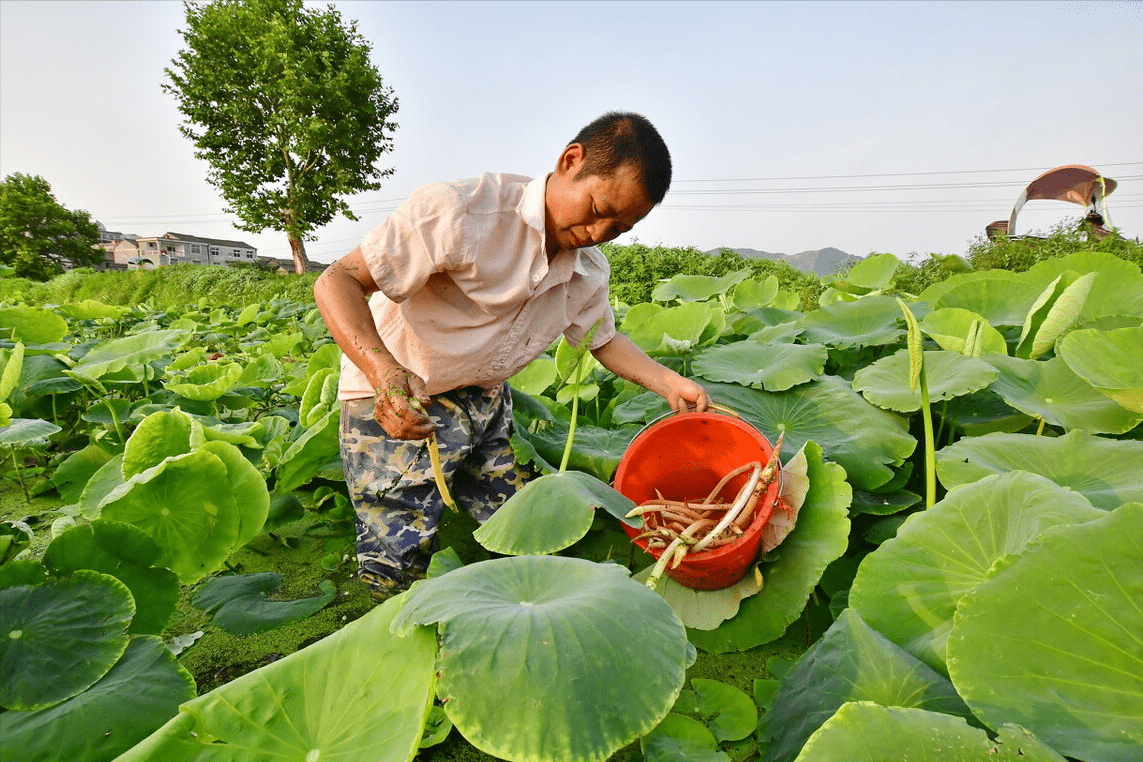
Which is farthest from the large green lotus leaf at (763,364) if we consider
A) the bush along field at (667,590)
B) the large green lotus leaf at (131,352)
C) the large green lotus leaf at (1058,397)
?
the large green lotus leaf at (131,352)

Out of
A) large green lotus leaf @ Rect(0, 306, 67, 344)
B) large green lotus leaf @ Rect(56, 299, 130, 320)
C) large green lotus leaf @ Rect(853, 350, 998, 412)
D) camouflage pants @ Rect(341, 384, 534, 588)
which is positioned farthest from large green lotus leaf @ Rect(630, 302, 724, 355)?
large green lotus leaf @ Rect(56, 299, 130, 320)

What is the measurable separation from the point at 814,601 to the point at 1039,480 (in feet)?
1.73

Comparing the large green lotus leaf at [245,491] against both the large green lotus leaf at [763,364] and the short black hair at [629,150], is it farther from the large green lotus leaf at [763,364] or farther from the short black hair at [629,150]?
the large green lotus leaf at [763,364]

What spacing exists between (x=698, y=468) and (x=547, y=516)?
21.3 inches

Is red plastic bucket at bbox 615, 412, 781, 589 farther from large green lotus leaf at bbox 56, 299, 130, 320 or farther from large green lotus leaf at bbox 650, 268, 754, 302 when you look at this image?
large green lotus leaf at bbox 56, 299, 130, 320

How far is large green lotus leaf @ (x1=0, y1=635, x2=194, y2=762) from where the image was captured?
2.21 ft

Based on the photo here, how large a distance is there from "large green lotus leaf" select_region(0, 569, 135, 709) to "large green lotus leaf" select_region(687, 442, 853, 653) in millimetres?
876

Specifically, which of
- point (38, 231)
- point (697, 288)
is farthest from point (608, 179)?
point (38, 231)

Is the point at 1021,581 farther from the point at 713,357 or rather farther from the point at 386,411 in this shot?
the point at 713,357

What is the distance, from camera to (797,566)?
110cm

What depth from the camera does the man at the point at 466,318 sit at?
1178mm

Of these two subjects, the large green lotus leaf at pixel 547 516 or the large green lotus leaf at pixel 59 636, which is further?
the large green lotus leaf at pixel 547 516

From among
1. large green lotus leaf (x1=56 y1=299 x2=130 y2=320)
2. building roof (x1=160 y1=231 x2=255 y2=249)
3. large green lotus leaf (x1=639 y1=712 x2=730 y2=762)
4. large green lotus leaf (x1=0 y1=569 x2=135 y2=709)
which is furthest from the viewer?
building roof (x1=160 y1=231 x2=255 y2=249)

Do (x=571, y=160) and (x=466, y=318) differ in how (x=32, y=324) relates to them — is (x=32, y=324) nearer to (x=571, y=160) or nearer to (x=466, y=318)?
(x=466, y=318)
